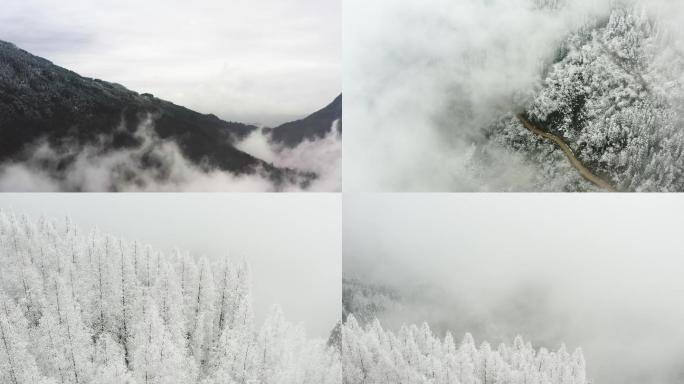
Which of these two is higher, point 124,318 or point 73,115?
point 73,115

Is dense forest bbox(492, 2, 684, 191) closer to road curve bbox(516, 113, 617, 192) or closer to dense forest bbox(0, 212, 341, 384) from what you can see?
road curve bbox(516, 113, 617, 192)

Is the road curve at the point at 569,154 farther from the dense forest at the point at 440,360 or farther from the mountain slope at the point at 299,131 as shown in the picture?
the mountain slope at the point at 299,131

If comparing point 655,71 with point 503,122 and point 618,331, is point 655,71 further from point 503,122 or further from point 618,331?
point 618,331

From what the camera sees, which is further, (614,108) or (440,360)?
(440,360)

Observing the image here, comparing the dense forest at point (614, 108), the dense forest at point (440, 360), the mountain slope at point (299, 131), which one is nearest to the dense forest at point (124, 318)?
the dense forest at point (440, 360)

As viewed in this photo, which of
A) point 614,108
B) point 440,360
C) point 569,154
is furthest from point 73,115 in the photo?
point 614,108

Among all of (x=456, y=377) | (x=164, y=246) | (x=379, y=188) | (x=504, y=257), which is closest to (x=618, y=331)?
(x=504, y=257)

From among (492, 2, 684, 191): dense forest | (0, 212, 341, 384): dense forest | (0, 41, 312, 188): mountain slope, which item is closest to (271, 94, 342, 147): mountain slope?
(0, 41, 312, 188): mountain slope

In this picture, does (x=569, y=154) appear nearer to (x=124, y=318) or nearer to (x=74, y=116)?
(x=124, y=318)
